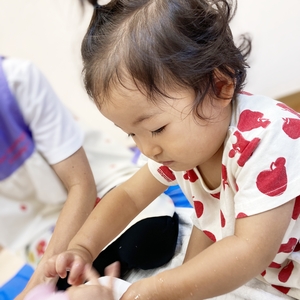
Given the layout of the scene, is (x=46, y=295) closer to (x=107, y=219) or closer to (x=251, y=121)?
(x=107, y=219)

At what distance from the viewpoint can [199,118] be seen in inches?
19.9

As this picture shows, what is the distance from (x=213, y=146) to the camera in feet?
1.76

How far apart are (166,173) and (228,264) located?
0.73ft

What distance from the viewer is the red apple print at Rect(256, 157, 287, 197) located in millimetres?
477

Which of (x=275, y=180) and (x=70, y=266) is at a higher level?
(x=275, y=180)

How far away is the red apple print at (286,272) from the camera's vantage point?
1.92 feet

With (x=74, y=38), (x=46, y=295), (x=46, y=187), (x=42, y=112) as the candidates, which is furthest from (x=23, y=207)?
(x=74, y=38)

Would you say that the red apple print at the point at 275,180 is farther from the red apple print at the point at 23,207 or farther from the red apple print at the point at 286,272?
the red apple print at the point at 23,207

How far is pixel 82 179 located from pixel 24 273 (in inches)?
12.9

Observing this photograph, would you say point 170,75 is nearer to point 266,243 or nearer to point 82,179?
point 266,243

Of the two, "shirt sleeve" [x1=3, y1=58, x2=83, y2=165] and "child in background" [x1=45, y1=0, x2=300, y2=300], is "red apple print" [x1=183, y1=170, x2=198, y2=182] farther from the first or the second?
A: "shirt sleeve" [x1=3, y1=58, x2=83, y2=165]

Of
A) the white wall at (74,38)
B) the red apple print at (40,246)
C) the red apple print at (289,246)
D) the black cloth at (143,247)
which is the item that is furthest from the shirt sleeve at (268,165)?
the white wall at (74,38)

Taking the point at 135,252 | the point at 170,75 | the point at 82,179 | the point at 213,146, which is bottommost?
the point at 135,252

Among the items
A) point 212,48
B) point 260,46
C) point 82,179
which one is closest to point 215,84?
point 212,48
